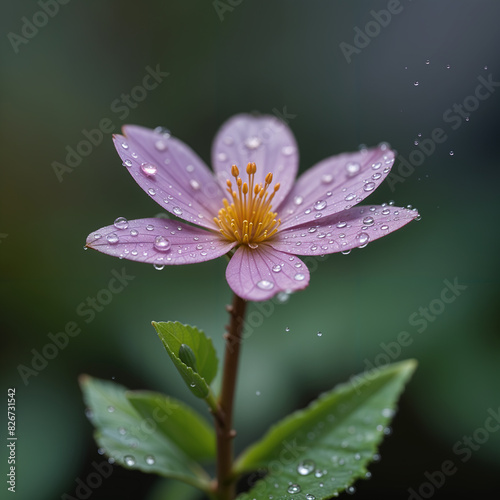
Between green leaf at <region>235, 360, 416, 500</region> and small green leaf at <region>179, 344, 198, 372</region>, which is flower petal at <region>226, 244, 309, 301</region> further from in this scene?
green leaf at <region>235, 360, 416, 500</region>

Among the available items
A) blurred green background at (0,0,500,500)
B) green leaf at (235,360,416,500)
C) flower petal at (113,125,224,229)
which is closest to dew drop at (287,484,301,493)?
green leaf at (235,360,416,500)

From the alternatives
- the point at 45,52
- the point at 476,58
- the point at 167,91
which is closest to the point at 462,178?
the point at 476,58

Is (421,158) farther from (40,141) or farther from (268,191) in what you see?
(40,141)

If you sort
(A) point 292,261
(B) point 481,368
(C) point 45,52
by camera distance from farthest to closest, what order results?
(C) point 45,52 → (B) point 481,368 → (A) point 292,261

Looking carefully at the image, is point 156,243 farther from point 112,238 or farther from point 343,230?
point 343,230

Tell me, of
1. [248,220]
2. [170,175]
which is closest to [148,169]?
[170,175]

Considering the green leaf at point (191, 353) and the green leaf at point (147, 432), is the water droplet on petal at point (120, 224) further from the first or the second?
the green leaf at point (147, 432)
